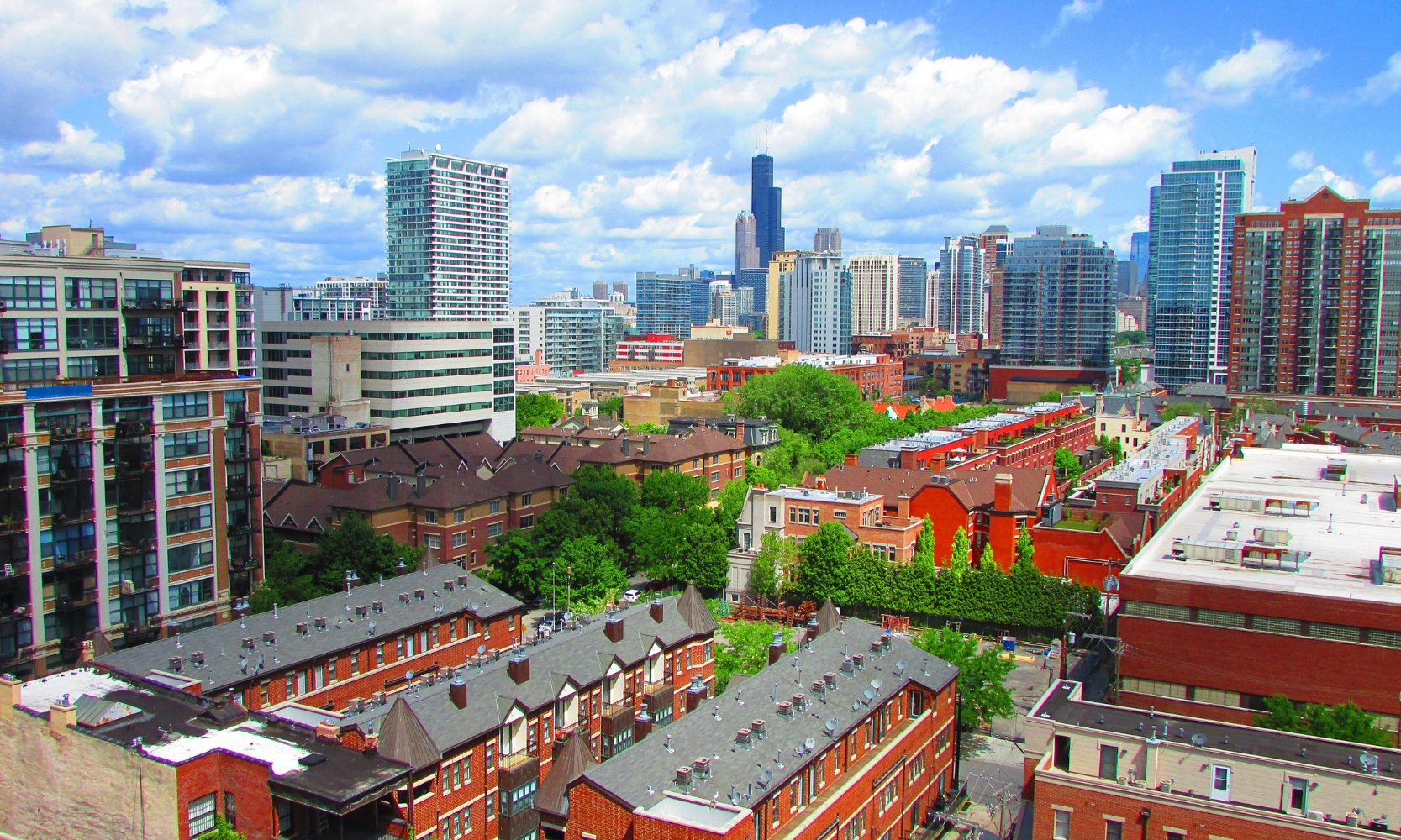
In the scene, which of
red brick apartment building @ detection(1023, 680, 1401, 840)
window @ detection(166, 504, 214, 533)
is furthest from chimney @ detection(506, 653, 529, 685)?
window @ detection(166, 504, 214, 533)

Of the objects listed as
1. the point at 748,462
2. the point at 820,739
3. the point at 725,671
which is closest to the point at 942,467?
the point at 748,462

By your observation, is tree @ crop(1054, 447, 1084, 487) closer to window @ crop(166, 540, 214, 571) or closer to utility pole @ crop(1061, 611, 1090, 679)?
utility pole @ crop(1061, 611, 1090, 679)

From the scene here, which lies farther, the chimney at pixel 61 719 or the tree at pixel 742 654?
the tree at pixel 742 654

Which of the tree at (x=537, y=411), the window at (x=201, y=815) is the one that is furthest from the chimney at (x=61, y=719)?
the tree at (x=537, y=411)

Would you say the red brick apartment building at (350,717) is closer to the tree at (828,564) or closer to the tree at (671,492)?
the tree at (828,564)

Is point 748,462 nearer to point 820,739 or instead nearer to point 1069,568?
point 1069,568

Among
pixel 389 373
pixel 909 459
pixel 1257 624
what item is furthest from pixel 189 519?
pixel 909 459
